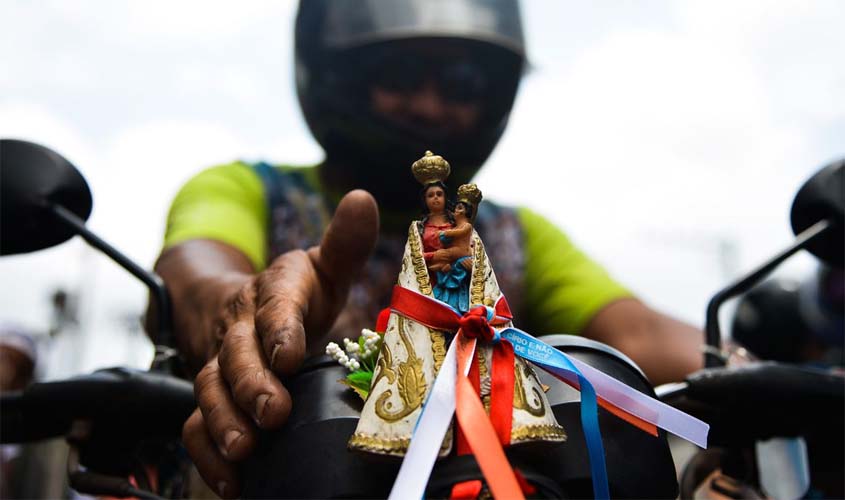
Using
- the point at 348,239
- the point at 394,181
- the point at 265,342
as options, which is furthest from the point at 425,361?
the point at 394,181

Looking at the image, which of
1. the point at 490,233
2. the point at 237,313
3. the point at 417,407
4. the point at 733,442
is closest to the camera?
the point at 417,407

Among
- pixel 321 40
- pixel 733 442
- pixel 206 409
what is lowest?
pixel 733 442

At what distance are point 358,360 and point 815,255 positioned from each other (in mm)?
701

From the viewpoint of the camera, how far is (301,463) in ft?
2.16

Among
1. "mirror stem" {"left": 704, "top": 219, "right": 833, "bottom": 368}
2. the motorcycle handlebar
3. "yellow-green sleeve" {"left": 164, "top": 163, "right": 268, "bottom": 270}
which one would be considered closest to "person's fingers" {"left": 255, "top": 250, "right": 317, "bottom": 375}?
the motorcycle handlebar

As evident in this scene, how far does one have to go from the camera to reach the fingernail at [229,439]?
0.68 meters

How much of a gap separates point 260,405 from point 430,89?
1.30m

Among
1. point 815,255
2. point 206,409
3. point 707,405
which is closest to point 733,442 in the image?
point 707,405

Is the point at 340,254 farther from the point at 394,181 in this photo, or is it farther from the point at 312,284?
the point at 394,181

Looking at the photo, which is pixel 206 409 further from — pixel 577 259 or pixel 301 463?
pixel 577 259

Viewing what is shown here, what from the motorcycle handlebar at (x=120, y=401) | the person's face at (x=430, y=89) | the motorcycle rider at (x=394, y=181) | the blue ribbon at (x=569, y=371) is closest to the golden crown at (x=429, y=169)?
the blue ribbon at (x=569, y=371)

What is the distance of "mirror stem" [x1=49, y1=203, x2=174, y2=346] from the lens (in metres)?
1.03

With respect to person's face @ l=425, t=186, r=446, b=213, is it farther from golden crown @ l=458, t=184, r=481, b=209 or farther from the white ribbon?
the white ribbon

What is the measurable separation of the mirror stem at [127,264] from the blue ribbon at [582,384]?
609 millimetres
